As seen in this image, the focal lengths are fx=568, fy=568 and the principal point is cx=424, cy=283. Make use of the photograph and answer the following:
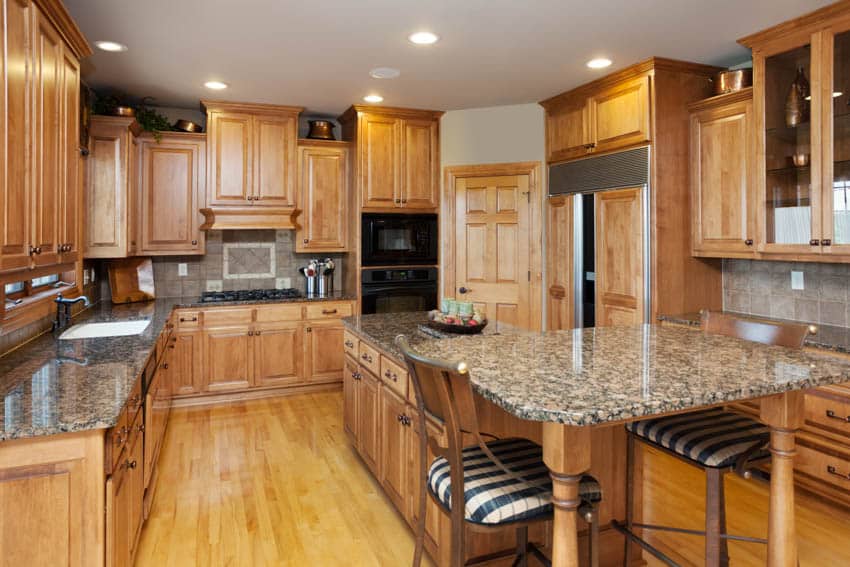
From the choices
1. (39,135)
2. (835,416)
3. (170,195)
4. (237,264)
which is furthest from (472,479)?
(237,264)

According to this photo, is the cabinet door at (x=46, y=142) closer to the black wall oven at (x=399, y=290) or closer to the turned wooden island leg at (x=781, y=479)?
the turned wooden island leg at (x=781, y=479)

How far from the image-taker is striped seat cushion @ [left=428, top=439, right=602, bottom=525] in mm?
1454

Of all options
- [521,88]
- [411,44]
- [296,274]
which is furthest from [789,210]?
[296,274]

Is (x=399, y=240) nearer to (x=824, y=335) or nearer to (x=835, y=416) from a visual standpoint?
(x=824, y=335)

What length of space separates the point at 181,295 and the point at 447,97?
2900 millimetres

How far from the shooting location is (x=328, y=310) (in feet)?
16.4

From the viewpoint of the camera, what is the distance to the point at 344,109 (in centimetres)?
507

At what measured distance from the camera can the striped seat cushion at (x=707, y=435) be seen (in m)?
1.72

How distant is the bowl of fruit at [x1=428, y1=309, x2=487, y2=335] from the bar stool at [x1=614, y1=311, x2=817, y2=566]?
840 millimetres

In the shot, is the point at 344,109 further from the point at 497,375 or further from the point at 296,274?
the point at 497,375

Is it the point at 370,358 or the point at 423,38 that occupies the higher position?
the point at 423,38

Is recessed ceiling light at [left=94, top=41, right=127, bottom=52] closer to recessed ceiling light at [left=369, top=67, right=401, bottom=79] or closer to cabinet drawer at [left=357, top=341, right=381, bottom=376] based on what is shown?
recessed ceiling light at [left=369, top=67, right=401, bottom=79]

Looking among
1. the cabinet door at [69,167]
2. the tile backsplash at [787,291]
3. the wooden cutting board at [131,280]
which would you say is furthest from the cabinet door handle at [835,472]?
the wooden cutting board at [131,280]

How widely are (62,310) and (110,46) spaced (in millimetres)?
1607
